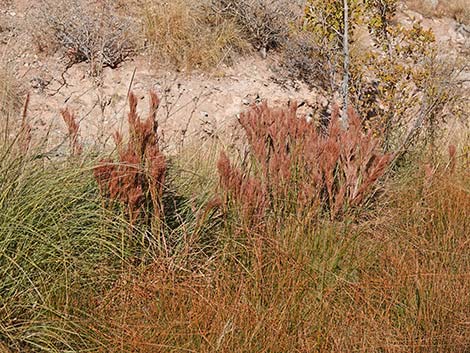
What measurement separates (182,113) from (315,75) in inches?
65.8

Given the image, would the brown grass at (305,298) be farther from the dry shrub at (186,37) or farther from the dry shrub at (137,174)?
the dry shrub at (186,37)

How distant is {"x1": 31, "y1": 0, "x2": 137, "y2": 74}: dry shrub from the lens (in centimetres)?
608

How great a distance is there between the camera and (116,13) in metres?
6.84

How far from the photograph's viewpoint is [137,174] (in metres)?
2.80

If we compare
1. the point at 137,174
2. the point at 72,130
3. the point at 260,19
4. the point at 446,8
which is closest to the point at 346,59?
the point at 260,19

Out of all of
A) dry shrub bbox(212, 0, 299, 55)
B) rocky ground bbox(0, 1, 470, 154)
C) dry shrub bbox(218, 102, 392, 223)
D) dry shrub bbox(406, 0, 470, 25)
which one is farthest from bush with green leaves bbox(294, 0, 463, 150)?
dry shrub bbox(406, 0, 470, 25)

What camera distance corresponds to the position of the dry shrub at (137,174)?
2.68 m

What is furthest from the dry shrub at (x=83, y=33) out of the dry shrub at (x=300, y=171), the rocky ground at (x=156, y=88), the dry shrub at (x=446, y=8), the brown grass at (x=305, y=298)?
the dry shrub at (x=446, y=8)

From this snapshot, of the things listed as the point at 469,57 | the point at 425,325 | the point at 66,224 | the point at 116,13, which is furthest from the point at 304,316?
the point at 469,57

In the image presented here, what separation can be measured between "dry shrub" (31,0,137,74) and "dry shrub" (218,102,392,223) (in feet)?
9.87

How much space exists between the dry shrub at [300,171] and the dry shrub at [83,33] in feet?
9.87

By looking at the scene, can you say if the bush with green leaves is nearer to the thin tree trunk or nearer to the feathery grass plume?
the thin tree trunk

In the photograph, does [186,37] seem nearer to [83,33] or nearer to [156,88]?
[156,88]

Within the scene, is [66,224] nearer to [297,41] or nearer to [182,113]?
[182,113]
